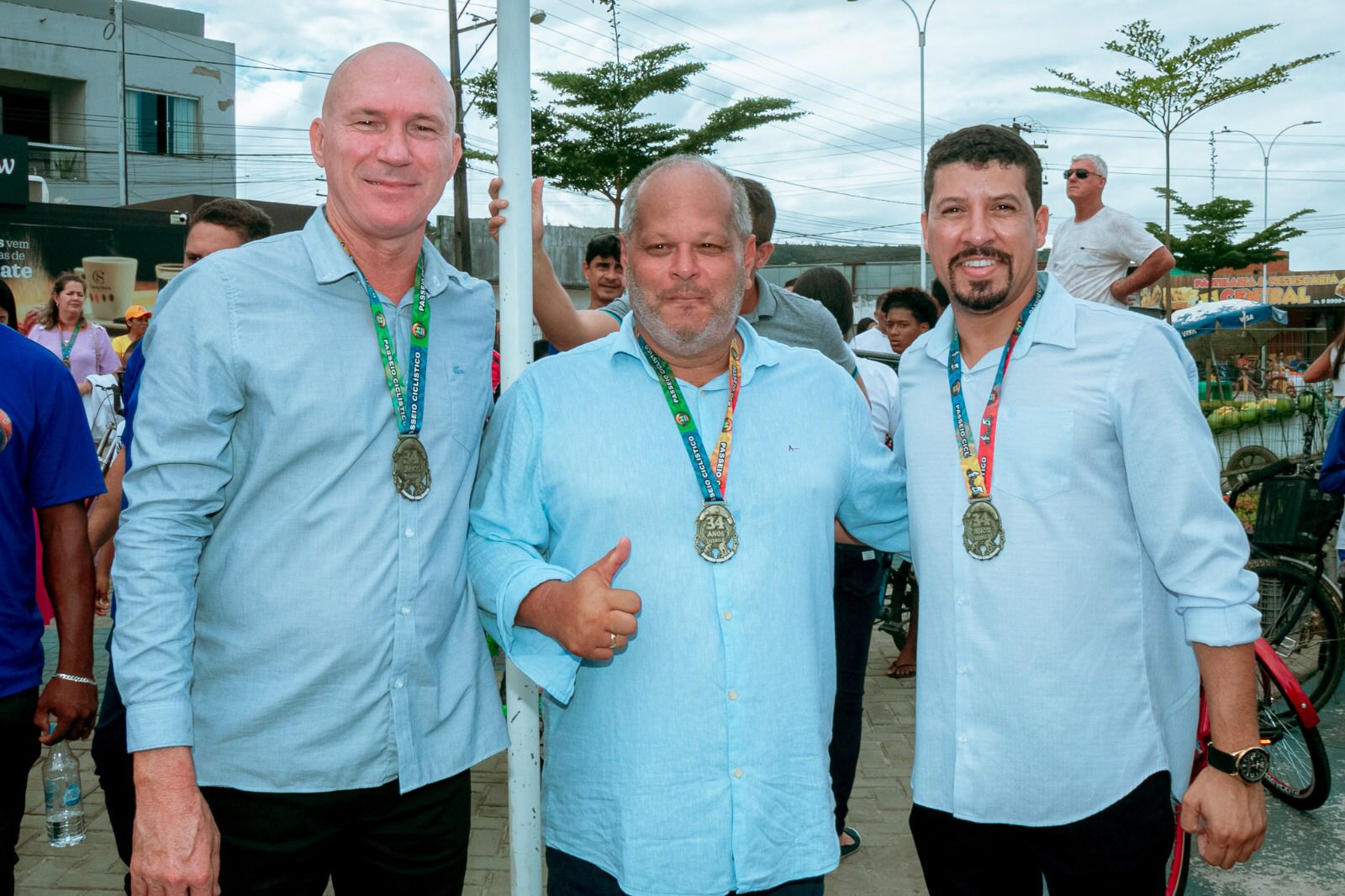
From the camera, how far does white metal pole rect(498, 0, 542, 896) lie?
106 inches

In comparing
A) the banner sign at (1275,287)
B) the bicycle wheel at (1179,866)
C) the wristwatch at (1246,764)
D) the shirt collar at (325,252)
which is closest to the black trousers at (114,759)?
the shirt collar at (325,252)

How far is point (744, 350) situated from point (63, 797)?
3.27 metres

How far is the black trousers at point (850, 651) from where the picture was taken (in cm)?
393

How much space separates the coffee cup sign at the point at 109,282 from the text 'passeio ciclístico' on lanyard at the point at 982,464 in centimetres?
1703

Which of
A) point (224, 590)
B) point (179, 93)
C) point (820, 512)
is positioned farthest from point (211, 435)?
point (179, 93)

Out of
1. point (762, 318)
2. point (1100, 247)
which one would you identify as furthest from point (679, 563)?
point (1100, 247)

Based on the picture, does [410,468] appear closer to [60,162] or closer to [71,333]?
[71,333]

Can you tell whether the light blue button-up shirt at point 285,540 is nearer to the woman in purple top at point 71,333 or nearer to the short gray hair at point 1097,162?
the short gray hair at point 1097,162

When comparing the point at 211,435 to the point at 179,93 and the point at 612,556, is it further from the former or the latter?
the point at 179,93

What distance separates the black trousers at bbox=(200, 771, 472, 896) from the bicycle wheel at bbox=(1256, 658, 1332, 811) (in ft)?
12.7

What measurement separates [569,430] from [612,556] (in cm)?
39

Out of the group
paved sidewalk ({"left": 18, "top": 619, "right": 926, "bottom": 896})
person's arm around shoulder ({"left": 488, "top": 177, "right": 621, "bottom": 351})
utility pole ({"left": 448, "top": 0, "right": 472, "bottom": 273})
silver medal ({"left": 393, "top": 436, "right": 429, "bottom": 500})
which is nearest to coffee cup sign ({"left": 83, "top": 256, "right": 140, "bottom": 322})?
utility pole ({"left": 448, "top": 0, "right": 472, "bottom": 273})

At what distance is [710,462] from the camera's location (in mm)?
2281

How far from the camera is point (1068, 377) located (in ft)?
7.68
